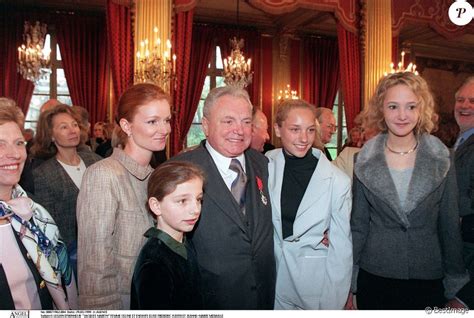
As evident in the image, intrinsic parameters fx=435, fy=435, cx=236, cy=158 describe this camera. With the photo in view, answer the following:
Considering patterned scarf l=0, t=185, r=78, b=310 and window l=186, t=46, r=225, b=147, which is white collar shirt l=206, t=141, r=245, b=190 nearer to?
patterned scarf l=0, t=185, r=78, b=310

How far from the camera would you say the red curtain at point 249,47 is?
1063cm

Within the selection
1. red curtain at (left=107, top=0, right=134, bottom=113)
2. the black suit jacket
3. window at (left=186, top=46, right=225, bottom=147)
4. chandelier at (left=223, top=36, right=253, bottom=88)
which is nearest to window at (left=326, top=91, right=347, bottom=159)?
window at (left=186, top=46, right=225, bottom=147)

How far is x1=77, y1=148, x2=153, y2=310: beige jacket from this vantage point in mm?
1722

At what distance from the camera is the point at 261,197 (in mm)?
2082

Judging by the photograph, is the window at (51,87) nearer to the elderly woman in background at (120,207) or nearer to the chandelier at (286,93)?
the chandelier at (286,93)

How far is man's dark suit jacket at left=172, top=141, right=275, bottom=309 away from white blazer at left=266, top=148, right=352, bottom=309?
0.66 ft

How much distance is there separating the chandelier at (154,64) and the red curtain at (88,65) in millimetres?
4116

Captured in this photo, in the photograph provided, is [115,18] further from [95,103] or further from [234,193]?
[234,193]

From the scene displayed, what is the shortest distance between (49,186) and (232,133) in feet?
4.88

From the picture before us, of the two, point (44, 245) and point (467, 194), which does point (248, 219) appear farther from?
point (467, 194)

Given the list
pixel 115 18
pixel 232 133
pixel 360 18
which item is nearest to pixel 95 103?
pixel 115 18

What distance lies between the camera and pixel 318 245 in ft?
7.27

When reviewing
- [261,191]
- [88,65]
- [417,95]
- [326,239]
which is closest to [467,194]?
[417,95]

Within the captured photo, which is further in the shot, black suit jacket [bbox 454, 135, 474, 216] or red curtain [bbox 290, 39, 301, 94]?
red curtain [bbox 290, 39, 301, 94]
